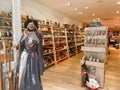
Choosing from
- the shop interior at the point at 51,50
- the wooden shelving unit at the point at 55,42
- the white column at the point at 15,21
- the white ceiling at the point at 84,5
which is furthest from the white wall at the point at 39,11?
the white column at the point at 15,21

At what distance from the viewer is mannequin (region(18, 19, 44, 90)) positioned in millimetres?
2012

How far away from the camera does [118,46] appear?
39.7 ft

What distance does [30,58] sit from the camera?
2.03m

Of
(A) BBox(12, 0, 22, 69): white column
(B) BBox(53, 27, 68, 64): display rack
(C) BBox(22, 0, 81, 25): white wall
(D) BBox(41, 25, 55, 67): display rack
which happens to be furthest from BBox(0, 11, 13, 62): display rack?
→ (B) BBox(53, 27, 68, 64): display rack

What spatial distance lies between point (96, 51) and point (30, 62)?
69.9 inches

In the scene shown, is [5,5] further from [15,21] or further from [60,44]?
[60,44]

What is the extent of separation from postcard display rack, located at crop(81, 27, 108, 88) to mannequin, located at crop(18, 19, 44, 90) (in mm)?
1528

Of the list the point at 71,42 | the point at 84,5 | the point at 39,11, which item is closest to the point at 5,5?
the point at 39,11

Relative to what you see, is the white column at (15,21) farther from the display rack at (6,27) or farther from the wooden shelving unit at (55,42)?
the wooden shelving unit at (55,42)

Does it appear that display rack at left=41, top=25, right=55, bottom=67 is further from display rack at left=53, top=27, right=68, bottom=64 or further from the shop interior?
display rack at left=53, top=27, right=68, bottom=64

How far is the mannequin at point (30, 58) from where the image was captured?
201 centimetres

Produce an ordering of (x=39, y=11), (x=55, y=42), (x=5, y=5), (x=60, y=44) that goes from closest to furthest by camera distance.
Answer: (x=5, y=5)
(x=39, y=11)
(x=55, y=42)
(x=60, y=44)

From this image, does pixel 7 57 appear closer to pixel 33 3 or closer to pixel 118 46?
pixel 33 3

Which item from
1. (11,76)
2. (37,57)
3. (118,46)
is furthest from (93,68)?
(118,46)
